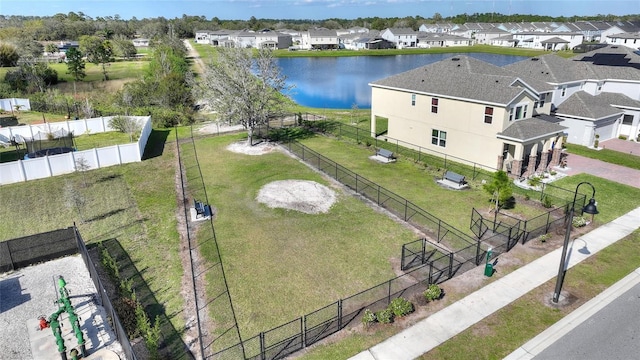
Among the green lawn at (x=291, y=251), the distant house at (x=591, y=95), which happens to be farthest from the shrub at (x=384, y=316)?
the distant house at (x=591, y=95)

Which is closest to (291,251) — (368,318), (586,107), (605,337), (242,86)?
(368,318)

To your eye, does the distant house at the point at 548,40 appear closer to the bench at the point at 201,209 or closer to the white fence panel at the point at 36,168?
the bench at the point at 201,209

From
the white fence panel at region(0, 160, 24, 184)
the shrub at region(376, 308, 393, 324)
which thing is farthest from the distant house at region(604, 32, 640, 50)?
the white fence panel at region(0, 160, 24, 184)

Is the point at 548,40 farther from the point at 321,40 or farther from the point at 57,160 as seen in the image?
the point at 57,160

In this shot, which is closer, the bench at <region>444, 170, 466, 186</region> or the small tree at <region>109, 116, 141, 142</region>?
the bench at <region>444, 170, 466, 186</region>

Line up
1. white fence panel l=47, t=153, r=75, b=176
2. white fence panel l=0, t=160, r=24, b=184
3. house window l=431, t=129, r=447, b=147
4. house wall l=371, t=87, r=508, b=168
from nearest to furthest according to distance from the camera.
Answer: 1. white fence panel l=0, t=160, r=24, b=184
2. white fence panel l=47, t=153, r=75, b=176
3. house wall l=371, t=87, r=508, b=168
4. house window l=431, t=129, r=447, b=147

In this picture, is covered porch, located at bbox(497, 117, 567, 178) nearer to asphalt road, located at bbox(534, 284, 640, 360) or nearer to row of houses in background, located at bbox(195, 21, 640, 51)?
asphalt road, located at bbox(534, 284, 640, 360)
